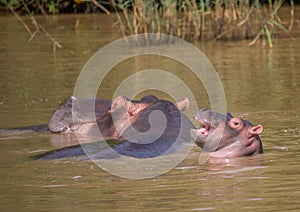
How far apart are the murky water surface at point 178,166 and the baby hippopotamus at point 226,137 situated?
0.10 meters

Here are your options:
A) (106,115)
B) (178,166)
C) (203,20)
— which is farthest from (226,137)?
(203,20)

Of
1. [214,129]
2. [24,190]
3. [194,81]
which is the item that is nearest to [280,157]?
[214,129]

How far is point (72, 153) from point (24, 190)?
993 mm

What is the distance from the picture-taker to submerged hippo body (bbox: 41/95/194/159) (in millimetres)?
6078

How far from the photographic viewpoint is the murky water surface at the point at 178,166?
482 cm

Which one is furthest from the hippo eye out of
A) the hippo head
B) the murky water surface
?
the hippo head

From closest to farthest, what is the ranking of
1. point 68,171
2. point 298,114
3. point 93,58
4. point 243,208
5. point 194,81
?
point 243,208, point 68,171, point 298,114, point 194,81, point 93,58

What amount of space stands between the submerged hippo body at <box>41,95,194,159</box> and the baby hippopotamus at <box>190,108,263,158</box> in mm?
247

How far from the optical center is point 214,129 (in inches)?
237

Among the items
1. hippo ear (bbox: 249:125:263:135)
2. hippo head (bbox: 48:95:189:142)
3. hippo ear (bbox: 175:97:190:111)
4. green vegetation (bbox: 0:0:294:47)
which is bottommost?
green vegetation (bbox: 0:0:294:47)

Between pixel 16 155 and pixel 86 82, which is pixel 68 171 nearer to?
pixel 16 155

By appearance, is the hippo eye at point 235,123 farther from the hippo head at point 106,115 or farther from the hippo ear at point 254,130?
the hippo head at point 106,115

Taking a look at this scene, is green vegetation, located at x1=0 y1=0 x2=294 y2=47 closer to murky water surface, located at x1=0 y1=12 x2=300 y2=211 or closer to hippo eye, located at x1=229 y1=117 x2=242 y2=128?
murky water surface, located at x1=0 y1=12 x2=300 y2=211

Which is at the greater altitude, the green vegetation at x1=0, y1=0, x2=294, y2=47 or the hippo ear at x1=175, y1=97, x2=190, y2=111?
the hippo ear at x1=175, y1=97, x2=190, y2=111
